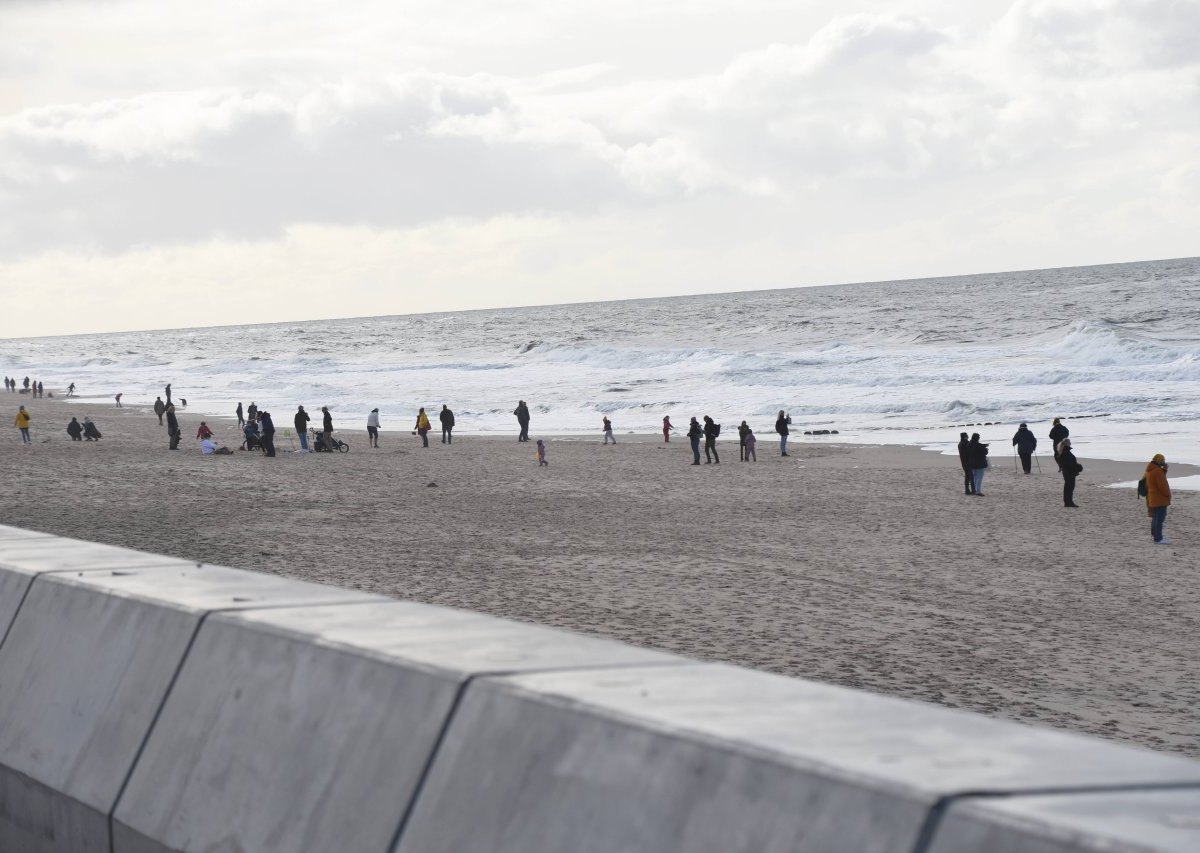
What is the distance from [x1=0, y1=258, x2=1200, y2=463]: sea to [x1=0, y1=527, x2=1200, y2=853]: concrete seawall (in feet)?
96.1

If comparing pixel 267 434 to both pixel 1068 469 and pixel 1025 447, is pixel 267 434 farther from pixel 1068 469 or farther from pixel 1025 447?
pixel 1068 469

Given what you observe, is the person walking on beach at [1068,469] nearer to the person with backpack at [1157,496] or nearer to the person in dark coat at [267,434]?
the person with backpack at [1157,496]

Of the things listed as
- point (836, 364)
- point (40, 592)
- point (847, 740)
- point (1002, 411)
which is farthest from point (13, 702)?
point (836, 364)

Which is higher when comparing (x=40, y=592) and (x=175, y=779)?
(x=40, y=592)

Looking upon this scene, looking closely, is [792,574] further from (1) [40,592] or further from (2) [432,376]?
(2) [432,376]

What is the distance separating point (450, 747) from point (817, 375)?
6594 cm

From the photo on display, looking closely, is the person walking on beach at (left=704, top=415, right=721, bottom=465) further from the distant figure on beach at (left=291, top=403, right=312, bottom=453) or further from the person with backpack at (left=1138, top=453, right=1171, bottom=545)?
the person with backpack at (left=1138, top=453, right=1171, bottom=545)

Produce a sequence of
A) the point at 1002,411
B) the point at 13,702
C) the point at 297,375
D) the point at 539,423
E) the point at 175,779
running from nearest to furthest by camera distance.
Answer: the point at 175,779 → the point at 13,702 → the point at 1002,411 → the point at 539,423 → the point at 297,375

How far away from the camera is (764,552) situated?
16.9 metres

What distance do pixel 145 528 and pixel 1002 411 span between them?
3733 centimetres

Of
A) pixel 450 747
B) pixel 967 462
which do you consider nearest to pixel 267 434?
pixel 967 462

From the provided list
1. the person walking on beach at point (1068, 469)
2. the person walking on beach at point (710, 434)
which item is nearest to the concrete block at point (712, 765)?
the person walking on beach at point (1068, 469)

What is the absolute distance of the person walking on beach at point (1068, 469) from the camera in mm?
22125

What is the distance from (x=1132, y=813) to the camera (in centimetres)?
231
